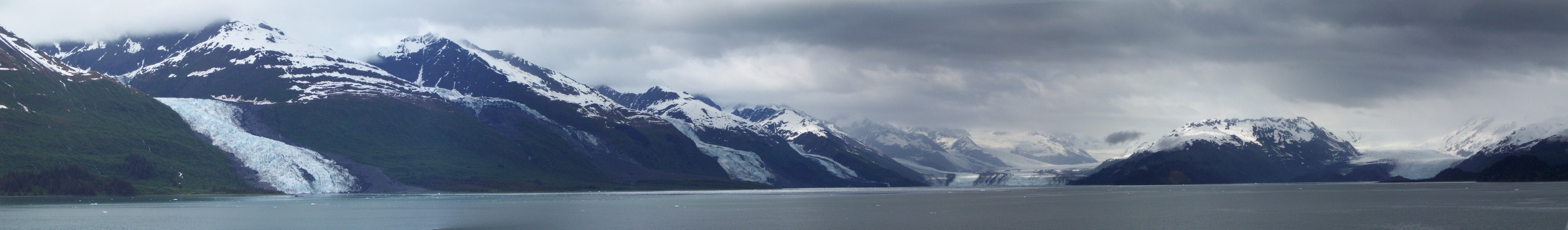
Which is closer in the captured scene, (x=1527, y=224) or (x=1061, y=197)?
(x=1527, y=224)

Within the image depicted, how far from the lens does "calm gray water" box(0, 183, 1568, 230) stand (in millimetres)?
96000

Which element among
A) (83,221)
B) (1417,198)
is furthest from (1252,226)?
(83,221)

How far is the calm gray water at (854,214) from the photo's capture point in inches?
3780

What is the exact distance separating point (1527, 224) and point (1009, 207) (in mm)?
55772

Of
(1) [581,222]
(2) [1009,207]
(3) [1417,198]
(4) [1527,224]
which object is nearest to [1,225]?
(1) [581,222]

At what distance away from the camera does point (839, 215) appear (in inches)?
4537

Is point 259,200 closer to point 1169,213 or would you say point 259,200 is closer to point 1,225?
point 1,225

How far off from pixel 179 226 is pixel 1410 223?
105 metres

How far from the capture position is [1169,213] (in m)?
115

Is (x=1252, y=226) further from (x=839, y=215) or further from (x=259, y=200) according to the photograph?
(x=259, y=200)

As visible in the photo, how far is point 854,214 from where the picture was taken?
11869 cm

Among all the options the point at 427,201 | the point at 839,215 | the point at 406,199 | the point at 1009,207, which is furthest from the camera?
the point at 406,199

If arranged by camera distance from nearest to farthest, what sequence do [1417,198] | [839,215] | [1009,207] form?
[839,215], [1009,207], [1417,198]

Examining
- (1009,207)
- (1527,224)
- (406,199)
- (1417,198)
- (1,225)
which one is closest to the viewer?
(1527,224)
